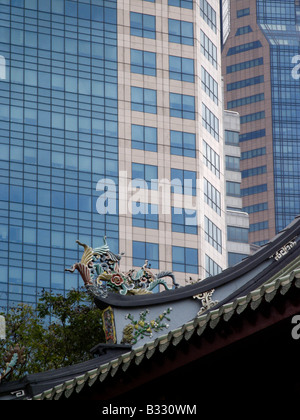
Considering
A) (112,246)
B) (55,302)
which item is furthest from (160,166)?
→ (55,302)

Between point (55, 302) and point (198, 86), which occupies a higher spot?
point (198, 86)

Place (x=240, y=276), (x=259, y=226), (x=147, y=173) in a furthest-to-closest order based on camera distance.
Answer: (x=259, y=226)
(x=147, y=173)
(x=240, y=276)

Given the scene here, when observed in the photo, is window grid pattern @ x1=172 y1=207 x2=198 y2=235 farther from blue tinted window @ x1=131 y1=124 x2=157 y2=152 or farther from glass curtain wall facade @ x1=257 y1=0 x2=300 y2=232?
glass curtain wall facade @ x1=257 y1=0 x2=300 y2=232

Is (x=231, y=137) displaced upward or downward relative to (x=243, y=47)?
downward

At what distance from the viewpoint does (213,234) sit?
102m

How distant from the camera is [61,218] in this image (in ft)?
317

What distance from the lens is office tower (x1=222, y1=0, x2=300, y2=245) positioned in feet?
536

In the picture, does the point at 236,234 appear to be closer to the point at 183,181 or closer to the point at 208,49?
the point at 208,49

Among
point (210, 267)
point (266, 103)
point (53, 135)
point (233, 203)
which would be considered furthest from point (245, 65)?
point (210, 267)

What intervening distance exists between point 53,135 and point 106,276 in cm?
7260

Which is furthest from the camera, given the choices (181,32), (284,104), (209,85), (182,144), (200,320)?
(284,104)

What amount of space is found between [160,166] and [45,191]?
11.0m

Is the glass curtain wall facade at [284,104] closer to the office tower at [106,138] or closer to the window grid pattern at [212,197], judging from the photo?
the office tower at [106,138]

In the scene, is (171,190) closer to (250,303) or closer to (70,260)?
(70,260)
